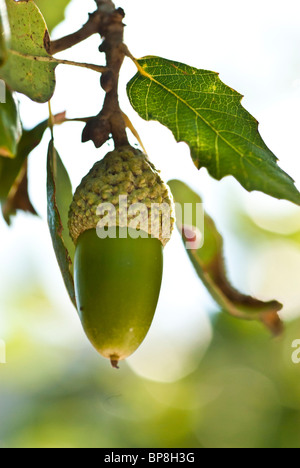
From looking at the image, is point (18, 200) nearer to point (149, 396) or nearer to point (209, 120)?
point (209, 120)

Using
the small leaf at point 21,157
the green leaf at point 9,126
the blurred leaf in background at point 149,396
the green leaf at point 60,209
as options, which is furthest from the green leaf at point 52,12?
the blurred leaf in background at point 149,396

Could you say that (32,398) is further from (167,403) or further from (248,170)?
(248,170)

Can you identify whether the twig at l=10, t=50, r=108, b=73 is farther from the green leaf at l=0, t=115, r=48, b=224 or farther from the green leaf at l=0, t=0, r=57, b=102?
the green leaf at l=0, t=115, r=48, b=224

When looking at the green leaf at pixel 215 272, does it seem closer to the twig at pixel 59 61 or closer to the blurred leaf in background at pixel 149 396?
the twig at pixel 59 61

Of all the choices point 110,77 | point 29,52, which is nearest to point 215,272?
point 110,77

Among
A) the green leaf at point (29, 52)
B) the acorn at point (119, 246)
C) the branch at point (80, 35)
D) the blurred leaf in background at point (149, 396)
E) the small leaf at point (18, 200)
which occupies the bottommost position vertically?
the acorn at point (119, 246)

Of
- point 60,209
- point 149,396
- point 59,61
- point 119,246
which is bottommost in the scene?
point 119,246
